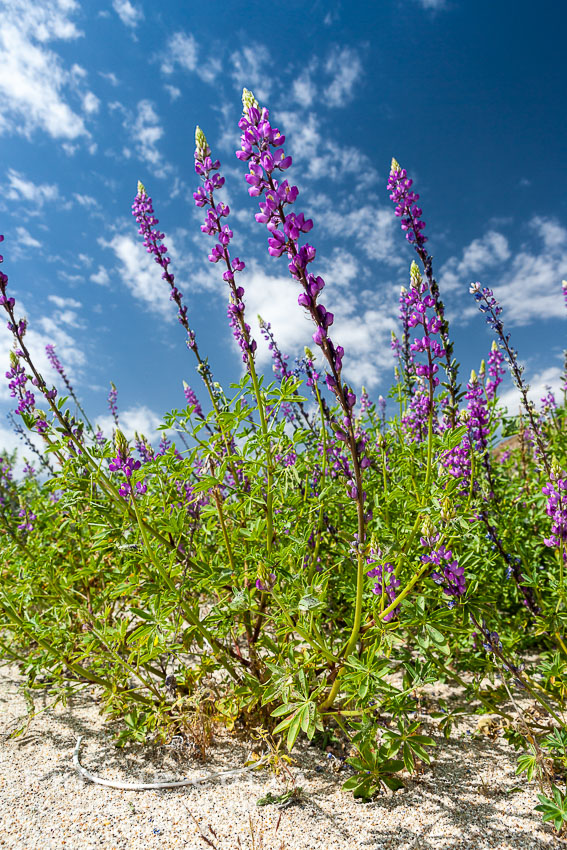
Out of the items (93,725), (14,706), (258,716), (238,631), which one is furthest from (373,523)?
(14,706)

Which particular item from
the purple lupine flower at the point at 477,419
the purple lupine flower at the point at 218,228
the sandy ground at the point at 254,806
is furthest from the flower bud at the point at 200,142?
the sandy ground at the point at 254,806

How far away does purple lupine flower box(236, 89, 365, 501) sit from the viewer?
1684 millimetres

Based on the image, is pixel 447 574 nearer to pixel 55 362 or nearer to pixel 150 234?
pixel 150 234

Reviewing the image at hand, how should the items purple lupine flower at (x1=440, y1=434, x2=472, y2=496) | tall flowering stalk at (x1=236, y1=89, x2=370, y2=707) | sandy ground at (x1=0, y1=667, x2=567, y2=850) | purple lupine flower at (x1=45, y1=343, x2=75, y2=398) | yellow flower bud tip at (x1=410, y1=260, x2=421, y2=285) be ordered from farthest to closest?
purple lupine flower at (x1=45, y1=343, x2=75, y2=398) → purple lupine flower at (x1=440, y1=434, x2=472, y2=496) → yellow flower bud tip at (x1=410, y1=260, x2=421, y2=285) → sandy ground at (x1=0, y1=667, x2=567, y2=850) → tall flowering stalk at (x1=236, y1=89, x2=370, y2=707)

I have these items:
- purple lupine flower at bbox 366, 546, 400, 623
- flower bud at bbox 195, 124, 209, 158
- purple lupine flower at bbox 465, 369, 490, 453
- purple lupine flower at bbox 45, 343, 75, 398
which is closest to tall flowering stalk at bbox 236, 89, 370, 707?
purple lupine flower at bbox 366, 546, 400, 623

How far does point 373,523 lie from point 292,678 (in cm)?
150

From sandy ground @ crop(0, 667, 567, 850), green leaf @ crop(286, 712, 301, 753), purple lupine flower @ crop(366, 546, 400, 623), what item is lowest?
sandy ground @ crop(0, 667, 567, 850)

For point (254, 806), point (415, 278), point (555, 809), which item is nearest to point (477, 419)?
point (415, 278)

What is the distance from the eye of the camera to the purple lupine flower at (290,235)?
1.68 metres

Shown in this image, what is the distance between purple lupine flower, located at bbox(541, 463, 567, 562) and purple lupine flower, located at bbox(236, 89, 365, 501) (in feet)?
5.04

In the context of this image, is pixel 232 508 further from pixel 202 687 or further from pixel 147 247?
pixel 147 247

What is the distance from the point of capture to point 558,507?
2.79 metres

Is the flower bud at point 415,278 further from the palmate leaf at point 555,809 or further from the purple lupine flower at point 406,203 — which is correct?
the palmate leaf at point 555,809

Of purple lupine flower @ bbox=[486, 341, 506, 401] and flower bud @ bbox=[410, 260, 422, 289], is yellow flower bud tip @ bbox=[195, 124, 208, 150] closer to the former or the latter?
flower bud @ bbox=[410, 260, 422, 289]
